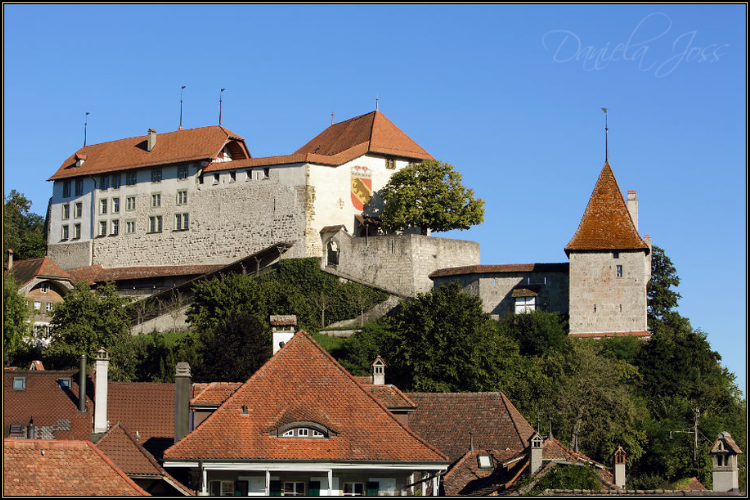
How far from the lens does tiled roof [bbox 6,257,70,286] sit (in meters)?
77.0

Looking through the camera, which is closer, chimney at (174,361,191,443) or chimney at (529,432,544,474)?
chimney at (174,361,191,443)

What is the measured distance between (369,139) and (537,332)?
1903 cm

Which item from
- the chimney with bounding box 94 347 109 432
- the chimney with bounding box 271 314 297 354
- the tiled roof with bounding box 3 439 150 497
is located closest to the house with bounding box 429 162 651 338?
the chimney with bounding box 94 347 109 432

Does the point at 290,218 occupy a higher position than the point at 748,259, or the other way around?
the point at 290,218

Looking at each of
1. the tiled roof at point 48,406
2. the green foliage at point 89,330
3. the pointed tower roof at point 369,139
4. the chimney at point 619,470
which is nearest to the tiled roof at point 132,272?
the green foliage at point 89,330

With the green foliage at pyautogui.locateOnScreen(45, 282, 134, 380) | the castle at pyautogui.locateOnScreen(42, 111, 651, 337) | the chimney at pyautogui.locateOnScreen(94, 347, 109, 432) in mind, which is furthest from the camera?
the castle at pyautogui.locateOnScreen(42, 111, 651, 337)

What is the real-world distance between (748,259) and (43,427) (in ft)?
65.7

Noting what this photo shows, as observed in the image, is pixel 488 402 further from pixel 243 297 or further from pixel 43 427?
pixel 243 297

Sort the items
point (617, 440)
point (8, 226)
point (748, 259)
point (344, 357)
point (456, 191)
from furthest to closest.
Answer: point (8, 226), point (456, 191), point (344, 357), point (617, 440), point (748, 259)

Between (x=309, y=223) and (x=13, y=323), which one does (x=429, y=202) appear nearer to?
(x=309, y=223)

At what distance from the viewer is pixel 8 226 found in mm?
94875

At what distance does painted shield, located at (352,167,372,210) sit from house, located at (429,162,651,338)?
8182 mm

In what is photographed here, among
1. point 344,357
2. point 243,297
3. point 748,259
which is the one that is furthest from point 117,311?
point 748,259

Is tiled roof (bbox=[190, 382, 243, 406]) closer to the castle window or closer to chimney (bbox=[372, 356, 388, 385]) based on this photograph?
chimney (bbox=[372, 356, 388, 385])
